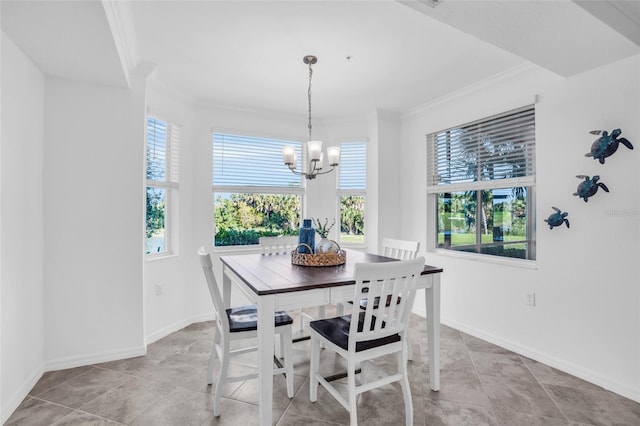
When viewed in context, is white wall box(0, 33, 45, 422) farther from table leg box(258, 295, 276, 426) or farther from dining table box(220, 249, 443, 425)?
table leg box(258, 295, 276, 426)

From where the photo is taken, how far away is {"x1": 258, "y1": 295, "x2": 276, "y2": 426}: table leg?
1.75 metres

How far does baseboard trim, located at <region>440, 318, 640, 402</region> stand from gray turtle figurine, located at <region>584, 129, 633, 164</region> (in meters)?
1.57

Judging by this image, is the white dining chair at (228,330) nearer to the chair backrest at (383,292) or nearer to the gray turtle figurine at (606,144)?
the chair backrest at (383,292)

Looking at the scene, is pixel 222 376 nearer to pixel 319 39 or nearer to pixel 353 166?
pixel 319 39

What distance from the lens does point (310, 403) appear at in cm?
214

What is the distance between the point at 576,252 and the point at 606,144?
0.83 metres

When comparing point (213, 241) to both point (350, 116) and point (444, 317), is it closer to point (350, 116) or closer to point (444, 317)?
point (350, 116)

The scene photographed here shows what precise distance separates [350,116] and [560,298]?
3.06 m

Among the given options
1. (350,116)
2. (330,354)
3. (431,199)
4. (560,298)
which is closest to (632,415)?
(560,298)

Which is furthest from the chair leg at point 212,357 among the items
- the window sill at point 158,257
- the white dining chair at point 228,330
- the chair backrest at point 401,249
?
the chair backrest at point 401,249

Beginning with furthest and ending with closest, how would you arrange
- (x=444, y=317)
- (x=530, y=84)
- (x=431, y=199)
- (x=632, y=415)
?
(x=431, y=199), (x=444, y=317), (x=530, y=84), (x=632, y=415)

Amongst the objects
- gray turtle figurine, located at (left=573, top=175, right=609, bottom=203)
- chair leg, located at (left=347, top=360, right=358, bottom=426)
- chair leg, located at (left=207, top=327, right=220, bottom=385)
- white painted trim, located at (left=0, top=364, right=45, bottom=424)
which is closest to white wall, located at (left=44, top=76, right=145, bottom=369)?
white painted trim, located at (left=0, top=364, right=45, bottom=424)

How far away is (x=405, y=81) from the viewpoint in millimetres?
3236

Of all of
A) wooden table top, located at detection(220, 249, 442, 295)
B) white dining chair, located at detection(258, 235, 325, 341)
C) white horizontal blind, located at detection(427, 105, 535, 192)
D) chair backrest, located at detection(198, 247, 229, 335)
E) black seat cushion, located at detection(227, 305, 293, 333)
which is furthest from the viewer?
white dining chair, located at detection(258, 235, 325, 341)
